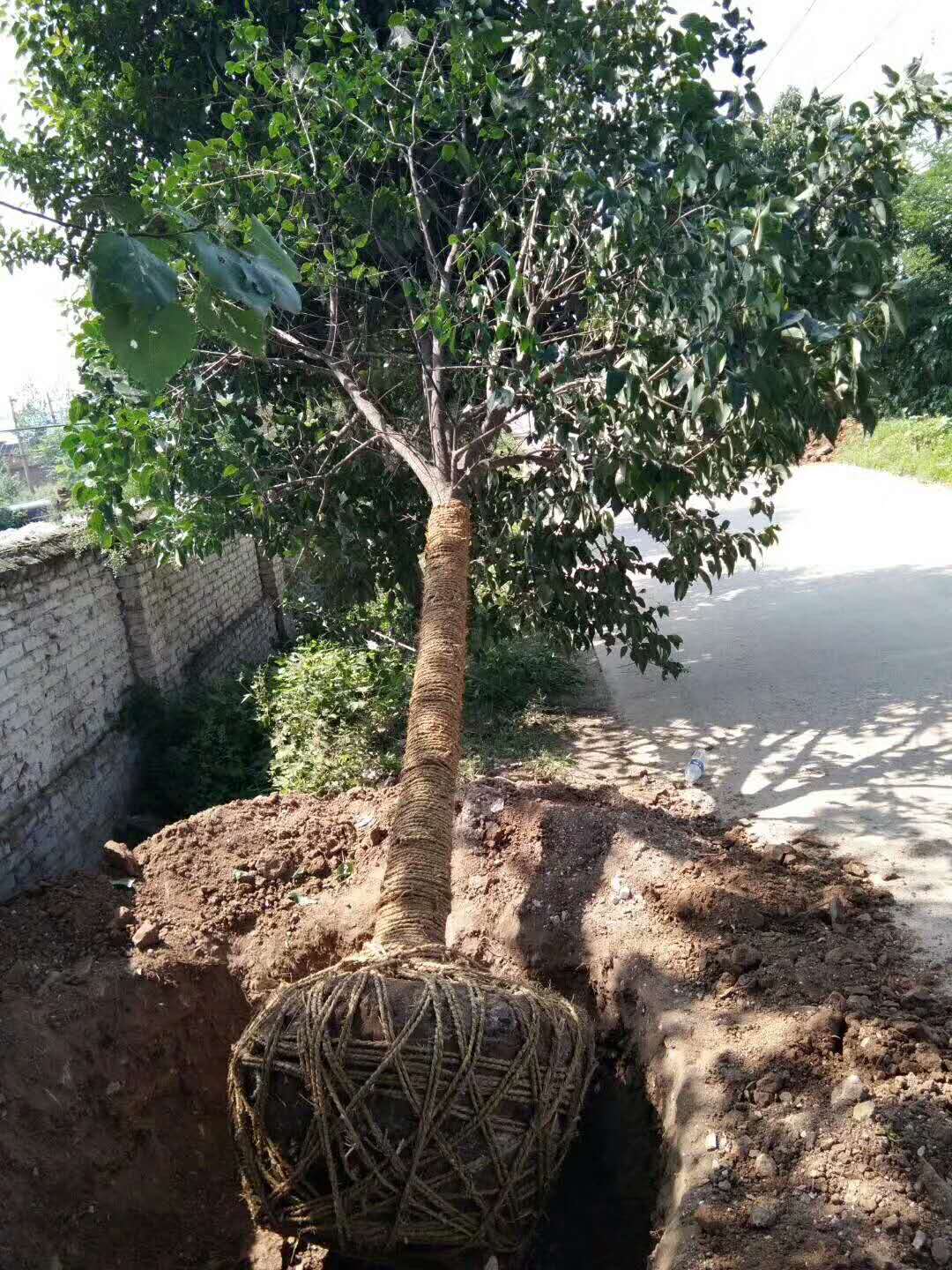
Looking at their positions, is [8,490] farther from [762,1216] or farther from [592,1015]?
[762,1216]

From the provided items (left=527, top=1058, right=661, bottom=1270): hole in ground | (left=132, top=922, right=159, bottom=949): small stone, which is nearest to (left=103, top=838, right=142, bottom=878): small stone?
(left=132, top=922, right=159, bottom=949): small stone

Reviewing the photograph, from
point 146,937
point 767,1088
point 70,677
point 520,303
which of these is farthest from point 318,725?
point 767,1088

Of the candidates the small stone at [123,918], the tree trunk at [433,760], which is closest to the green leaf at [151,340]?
the tree trunk at [433,760]

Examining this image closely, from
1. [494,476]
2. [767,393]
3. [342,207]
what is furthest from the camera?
[494,476]

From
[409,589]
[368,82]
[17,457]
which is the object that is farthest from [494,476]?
[17,457]

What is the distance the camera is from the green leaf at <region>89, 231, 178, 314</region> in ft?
3.45

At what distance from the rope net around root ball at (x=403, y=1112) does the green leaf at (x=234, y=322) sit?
5.85 ft

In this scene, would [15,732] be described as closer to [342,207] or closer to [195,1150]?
[195,1150]

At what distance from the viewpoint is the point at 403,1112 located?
93.4 inches

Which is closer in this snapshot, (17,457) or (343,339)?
(343,339)

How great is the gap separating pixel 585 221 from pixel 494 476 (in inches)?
76.9

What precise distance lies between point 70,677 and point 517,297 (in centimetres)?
352

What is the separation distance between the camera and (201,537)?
19.1 feet

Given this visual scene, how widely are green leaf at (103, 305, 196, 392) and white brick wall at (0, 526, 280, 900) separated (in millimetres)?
4254
